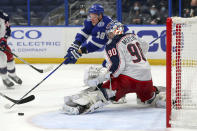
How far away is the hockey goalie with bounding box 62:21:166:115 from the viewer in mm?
3682

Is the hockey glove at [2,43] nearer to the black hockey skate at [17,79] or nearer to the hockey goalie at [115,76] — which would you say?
the black hockey skate at [17,79]

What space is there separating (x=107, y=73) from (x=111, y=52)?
19 cm

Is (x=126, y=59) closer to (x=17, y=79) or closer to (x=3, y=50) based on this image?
(x=3, y=50)

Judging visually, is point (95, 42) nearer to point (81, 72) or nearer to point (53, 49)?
point (81, 72)

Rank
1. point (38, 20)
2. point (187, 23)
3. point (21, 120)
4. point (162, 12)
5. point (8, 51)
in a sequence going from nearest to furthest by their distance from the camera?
point (187, 23)
point (21, 120)
point (8, 51)
point (162, 12)
point (38, 20)

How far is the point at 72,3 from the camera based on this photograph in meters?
8.17

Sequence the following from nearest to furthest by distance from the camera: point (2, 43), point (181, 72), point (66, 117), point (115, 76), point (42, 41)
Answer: point (181, 72)
point (66, 117)
point (115, 76)
point (2, 43)
point (42, 41)

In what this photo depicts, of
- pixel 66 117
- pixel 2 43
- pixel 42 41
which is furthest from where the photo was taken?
pixel 42 41

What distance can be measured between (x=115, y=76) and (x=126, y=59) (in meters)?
0.18

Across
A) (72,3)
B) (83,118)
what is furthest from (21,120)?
(72,3)

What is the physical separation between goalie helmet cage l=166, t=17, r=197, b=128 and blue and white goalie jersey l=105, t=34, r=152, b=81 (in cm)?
37

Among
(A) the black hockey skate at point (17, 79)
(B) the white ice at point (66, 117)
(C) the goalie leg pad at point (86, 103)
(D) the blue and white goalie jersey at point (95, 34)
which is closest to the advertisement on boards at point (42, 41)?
(A) the black hockey skate at point (17, 79)

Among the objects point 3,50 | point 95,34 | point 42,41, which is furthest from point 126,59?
point 42,41

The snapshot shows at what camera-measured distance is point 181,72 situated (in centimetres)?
336
